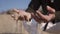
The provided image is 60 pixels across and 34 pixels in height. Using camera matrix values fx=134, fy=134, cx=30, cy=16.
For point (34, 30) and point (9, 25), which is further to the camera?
point (9, 25)

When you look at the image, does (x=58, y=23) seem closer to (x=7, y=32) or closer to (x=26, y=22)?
(x=26, y=22)

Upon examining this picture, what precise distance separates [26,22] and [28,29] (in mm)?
30

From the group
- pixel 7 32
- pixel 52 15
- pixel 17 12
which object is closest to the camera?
pixel 52 15

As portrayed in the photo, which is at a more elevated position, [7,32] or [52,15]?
[52,15]

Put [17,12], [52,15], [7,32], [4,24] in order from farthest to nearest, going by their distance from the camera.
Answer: [4,24], [7,32], [17,12], [52,15]

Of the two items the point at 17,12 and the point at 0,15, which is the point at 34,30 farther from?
the point at 0,15

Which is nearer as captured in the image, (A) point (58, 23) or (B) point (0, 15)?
(A) point (58, 23)

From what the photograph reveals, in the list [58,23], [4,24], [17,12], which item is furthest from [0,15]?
[58,23]

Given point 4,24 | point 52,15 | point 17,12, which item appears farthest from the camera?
point 4,24

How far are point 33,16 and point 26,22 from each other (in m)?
0.04

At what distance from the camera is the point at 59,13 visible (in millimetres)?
446

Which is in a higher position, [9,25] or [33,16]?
[33,16]

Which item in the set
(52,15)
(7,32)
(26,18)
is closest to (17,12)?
(26,18)

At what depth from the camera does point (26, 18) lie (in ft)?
1.75
